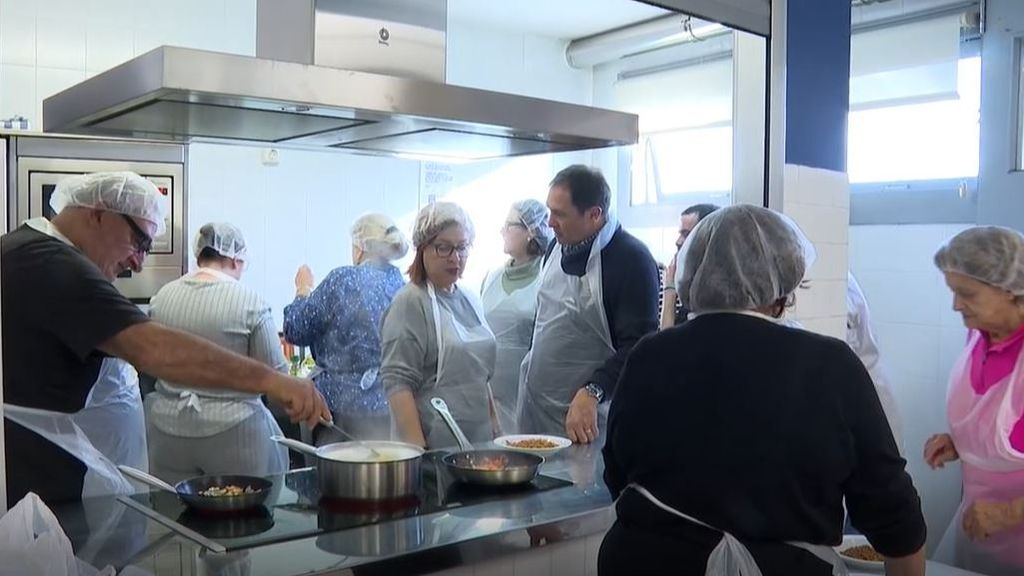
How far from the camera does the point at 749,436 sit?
58.6 inches

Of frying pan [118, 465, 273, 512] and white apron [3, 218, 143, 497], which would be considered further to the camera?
white apron [3, 218, 143, 497]

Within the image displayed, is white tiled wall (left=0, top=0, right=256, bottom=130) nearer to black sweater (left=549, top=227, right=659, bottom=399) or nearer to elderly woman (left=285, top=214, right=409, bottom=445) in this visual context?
elderly woman (left=285, top=214, right=409, bottom=445)

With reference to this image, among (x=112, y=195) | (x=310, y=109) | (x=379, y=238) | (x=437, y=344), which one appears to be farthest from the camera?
(x=379, y=238)

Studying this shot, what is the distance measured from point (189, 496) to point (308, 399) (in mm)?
297

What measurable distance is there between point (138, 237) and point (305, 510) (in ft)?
2.93

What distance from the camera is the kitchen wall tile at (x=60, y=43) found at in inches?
154

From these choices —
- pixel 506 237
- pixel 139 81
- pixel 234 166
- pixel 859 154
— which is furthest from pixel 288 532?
pixel 859 154

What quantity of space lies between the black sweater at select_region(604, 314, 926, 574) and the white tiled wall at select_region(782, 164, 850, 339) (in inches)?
51.3

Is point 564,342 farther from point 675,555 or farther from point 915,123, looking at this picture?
point 915,123

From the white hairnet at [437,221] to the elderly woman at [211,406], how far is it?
28.2 inches

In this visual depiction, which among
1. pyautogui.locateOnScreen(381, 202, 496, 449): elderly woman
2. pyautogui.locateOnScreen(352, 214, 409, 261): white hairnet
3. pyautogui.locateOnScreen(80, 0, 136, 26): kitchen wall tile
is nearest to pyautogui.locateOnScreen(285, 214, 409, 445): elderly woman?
pyautogui.locateOnScreen(352, 214, 409, 261): white hairnet

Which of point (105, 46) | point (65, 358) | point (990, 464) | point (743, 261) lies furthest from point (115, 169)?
point (990, 464)

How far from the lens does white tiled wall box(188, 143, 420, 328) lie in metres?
4.43

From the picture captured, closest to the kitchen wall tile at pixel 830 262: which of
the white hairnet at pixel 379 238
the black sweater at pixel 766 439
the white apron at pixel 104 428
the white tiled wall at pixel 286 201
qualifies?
the black sweater at pixel 766 439
